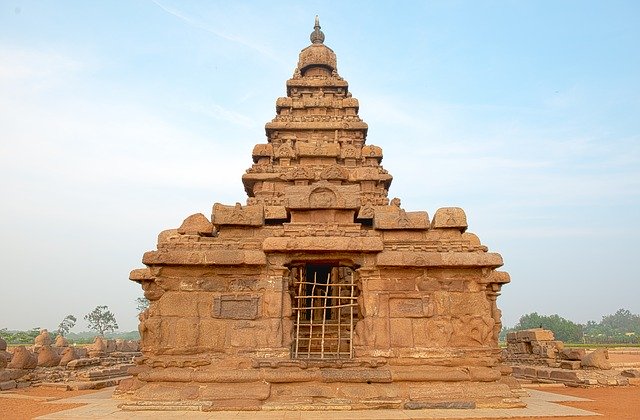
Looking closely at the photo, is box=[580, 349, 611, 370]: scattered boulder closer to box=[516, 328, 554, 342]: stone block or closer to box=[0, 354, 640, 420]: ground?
box=[0, 354, 640, 420]: ground

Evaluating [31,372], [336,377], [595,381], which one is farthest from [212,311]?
[595,381]

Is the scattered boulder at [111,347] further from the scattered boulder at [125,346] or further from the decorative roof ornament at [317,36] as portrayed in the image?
the decorative roof ornament at [317,36]

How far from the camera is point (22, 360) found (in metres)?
16.3

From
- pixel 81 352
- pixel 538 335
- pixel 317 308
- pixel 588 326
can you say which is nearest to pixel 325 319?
pixel 317 308

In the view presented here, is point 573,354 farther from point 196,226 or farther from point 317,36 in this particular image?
point 317,36

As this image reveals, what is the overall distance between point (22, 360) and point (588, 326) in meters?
169

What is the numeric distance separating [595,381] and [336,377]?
11.3 metres

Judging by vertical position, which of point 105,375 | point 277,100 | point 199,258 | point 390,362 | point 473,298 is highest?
point 277,100

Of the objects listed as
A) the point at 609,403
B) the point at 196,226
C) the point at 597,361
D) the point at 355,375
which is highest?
the point at 196,226

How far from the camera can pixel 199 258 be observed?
31.1 ft

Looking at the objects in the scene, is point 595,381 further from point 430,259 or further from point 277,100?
point 277,100

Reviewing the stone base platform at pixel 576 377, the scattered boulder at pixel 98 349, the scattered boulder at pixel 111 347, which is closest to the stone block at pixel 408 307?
the stone base platform at pixel 576 377

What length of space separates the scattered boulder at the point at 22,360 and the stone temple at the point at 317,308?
9.11 m

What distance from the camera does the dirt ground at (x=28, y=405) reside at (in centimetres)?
960
